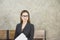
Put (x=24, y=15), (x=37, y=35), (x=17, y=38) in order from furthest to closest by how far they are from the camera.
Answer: (x=37, y=35), (x=24, y=15), (x=17, y=38)

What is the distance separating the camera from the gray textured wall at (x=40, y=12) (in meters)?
5.40

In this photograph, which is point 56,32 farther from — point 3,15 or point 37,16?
point 3,15

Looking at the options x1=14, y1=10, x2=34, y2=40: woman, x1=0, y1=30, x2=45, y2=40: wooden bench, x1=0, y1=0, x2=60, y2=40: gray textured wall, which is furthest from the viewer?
x1=0, y1=0, x2=60, y2=40: gray textured wall

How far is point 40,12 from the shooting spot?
5.42 m

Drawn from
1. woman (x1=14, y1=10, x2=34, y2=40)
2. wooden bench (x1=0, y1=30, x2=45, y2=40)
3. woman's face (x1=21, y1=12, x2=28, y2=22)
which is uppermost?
woman's face (x1=21, y1=12, x2=28, y2=22)

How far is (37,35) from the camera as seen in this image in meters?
5.25

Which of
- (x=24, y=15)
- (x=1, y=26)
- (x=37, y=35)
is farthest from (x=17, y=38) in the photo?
(x=1, y=26)

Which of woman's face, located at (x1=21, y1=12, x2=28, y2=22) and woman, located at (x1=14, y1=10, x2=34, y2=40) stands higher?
woman's face, located at (x1=21, y1=12, x2=28, y2=22)

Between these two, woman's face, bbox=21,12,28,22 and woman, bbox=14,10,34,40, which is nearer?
woman, bbox=14,10,34,40

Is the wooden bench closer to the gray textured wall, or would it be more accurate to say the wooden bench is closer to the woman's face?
the gray textured wall

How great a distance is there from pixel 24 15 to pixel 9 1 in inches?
62.0

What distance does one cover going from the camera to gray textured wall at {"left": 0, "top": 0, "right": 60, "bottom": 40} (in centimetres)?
540

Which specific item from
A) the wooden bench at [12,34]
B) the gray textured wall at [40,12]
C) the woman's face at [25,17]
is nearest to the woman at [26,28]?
the woman's face at [25,17]

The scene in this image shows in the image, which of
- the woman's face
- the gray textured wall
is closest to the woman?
the woman's face
